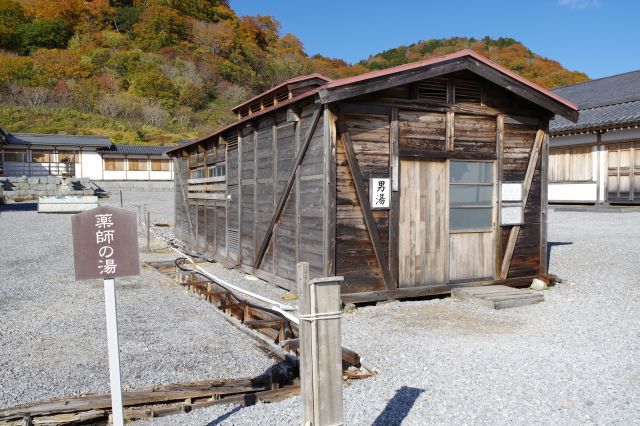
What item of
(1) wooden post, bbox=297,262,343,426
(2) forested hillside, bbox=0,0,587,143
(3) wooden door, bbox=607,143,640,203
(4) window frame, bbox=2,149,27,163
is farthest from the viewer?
(2) forested hillside, bbox=0,0,587,143

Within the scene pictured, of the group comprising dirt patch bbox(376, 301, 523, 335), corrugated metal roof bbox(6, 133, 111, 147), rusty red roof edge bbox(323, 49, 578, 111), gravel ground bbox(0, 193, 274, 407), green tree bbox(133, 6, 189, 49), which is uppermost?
green tree bbox(133, 6, 189, 49)

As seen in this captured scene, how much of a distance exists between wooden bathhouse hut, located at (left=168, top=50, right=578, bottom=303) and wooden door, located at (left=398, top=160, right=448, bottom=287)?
19 mm

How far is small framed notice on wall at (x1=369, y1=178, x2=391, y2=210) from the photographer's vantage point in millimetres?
7812

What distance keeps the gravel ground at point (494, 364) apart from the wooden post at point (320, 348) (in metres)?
0.69

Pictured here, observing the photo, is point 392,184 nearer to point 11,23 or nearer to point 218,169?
point 218,169

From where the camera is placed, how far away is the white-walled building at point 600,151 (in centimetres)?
1852

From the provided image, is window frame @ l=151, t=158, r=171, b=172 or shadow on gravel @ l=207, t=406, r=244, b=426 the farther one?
window frame @ l=151, t=158, r=171, b=172

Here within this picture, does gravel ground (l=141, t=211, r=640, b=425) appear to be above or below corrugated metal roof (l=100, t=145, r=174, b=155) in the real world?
below

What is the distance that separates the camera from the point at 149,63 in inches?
2549

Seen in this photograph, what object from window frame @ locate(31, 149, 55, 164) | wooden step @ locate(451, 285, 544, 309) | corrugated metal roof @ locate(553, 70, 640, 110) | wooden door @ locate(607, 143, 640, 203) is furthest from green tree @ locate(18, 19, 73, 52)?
wooden step @ locate(451, 285, 544, 309)

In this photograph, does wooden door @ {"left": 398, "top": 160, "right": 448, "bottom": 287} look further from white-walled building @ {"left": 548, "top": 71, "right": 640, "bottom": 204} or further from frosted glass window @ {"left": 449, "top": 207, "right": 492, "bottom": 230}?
white-walled building @ {"left": 548, "top": 71, "right": 640, "bottom": 204}

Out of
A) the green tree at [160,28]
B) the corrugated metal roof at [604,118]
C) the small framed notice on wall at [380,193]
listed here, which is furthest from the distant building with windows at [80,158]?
the green tree at [160,28]

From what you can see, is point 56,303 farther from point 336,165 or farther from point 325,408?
point 325,408

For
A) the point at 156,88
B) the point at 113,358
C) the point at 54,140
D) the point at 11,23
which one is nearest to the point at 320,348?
the point at 113,358
